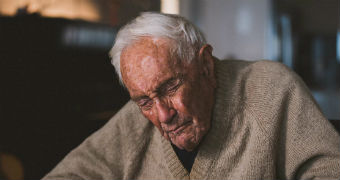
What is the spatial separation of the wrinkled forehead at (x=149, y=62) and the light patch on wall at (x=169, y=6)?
248 cm

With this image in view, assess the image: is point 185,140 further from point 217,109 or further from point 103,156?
point 103,156

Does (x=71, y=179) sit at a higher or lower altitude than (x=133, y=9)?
lower

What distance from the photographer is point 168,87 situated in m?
1.05

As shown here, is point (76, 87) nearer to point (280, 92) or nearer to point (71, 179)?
point (71, 179)

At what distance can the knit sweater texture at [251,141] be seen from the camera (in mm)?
1072

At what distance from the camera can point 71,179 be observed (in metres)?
1.32

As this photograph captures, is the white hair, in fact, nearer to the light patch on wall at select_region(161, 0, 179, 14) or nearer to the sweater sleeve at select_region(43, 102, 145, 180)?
the sweater sleeve at select_region(43, 102, 145, 180)

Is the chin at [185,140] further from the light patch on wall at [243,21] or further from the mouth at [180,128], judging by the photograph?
the light patch on wall at [243,21]

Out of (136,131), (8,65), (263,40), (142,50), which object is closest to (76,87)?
(8,65)

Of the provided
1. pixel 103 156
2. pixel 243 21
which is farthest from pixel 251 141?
pixel 243 21

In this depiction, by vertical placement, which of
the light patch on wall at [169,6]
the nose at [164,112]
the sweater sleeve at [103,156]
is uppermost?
the light patch on wall at [169,6]

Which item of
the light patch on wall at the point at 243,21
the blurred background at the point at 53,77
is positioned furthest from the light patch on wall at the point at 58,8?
the light patch on wall at the point at 243,21

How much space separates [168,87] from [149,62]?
10cm

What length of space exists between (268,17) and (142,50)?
3.37 meters
